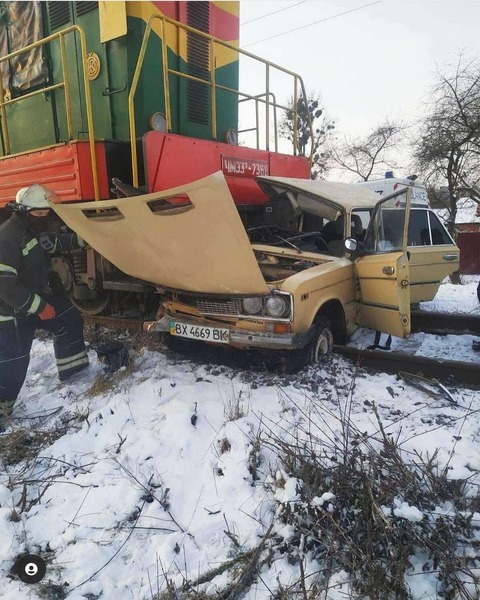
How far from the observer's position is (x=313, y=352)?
165 inches

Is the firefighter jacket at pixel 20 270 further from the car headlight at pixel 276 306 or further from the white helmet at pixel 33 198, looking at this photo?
the car headlight at pixel 276 306

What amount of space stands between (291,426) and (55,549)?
1.65 metres

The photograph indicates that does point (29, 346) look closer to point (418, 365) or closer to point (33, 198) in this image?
point (33, 198)

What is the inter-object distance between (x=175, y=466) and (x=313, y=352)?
5.85ft

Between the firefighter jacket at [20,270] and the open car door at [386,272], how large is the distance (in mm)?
3226

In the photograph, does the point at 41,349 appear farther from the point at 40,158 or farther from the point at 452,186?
the point at 452,186

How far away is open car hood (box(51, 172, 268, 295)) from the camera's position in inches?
126

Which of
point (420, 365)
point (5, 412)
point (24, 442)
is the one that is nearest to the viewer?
point (24, 442)

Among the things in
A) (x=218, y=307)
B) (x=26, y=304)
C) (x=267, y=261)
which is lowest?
(x=218, y=307)

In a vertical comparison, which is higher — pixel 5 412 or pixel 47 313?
pixel 47 313

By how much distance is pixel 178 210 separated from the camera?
332cm

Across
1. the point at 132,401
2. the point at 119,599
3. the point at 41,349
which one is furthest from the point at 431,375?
the point at 41,349

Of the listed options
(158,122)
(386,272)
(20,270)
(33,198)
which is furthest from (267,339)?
(158,122)

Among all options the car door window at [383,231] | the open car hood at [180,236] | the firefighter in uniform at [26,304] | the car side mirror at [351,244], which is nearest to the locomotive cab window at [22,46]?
the firefighter in uniform at [26,304]
